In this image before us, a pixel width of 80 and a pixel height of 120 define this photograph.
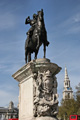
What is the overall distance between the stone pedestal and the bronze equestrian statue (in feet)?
4.57

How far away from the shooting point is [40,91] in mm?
8477

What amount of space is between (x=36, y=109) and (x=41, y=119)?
46 centimetres

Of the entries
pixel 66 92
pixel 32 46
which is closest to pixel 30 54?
pixel 32 46

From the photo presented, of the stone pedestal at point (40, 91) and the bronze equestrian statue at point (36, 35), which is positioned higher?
the bronze equestrian statue at point (36, 35)

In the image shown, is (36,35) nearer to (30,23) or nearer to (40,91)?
(30,23)

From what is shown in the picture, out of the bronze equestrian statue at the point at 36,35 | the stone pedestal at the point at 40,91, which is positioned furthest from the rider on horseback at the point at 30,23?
the stone pedestal at the point at 40,91

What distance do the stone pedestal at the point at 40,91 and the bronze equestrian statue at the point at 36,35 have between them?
139 cm

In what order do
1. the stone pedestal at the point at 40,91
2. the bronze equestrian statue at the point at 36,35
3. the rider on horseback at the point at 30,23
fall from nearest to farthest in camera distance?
the stone pedestal at the point at 40,91
the bronze equestrian statue at the point at 36,35
the rider on horseback at the point at 30,23

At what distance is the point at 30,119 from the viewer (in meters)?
8.28

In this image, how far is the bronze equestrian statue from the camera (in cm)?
990

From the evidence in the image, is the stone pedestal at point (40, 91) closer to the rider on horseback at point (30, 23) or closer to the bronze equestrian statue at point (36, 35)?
the bronze equestrian statue at point (36, 35)

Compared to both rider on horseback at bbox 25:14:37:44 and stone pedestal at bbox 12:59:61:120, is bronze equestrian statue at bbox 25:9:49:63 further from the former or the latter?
stone pedestal at bbox 12:59:61:120

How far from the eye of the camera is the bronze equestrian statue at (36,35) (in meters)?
9.90

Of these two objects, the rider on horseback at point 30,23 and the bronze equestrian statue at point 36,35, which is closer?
the bronze equestrian statue at point 36,35
